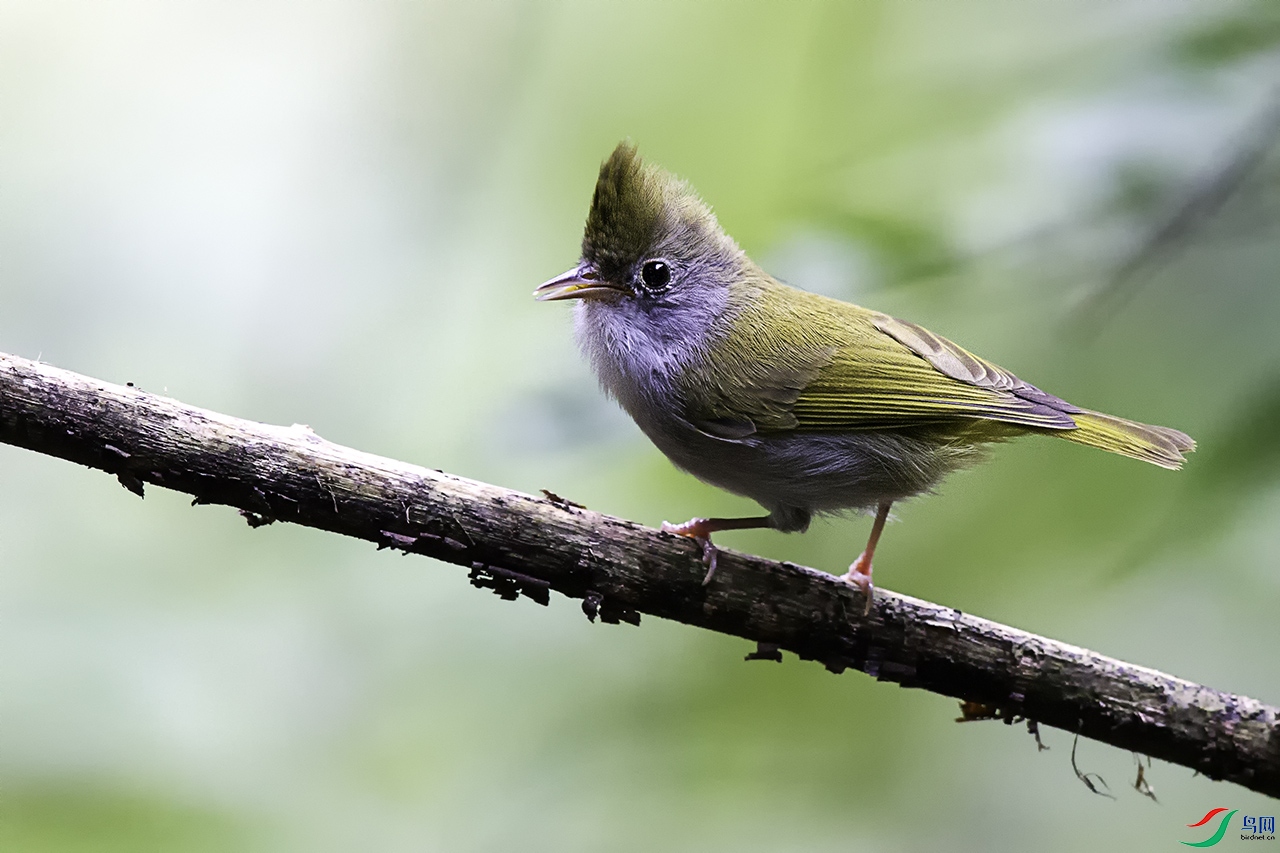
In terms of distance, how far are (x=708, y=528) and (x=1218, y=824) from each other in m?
1.89

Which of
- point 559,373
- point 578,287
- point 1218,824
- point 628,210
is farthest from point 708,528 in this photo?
point 1218,824

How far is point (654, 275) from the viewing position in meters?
3.21

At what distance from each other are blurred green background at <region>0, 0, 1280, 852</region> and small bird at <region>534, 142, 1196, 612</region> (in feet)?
0.67

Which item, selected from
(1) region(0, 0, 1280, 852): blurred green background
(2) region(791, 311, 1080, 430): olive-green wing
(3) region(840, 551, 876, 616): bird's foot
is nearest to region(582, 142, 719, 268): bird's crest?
(1) region(0, 0, 1280, 852): blurred green background

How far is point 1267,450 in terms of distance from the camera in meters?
2.25

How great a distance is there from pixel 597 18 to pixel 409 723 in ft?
10.2

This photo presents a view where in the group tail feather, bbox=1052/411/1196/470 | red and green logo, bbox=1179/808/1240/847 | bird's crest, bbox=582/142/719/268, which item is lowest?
red and green logo, bbox=1179/808/1240/847

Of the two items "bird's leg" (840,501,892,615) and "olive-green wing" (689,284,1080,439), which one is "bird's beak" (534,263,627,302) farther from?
"bird's leg" (840,501,892,615)

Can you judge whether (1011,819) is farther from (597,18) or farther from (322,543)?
(597,18)

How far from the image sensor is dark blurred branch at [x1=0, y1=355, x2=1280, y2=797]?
199 centimetres

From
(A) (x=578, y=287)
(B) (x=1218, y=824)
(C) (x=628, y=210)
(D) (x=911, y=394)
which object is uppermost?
(C) (x=628, y=210)

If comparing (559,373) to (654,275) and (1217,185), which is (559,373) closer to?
(654,275)

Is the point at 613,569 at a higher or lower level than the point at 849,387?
lower

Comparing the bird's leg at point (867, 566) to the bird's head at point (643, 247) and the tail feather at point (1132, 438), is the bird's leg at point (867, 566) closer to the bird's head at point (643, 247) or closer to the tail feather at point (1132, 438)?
the tail feather at point (1132, 438)
